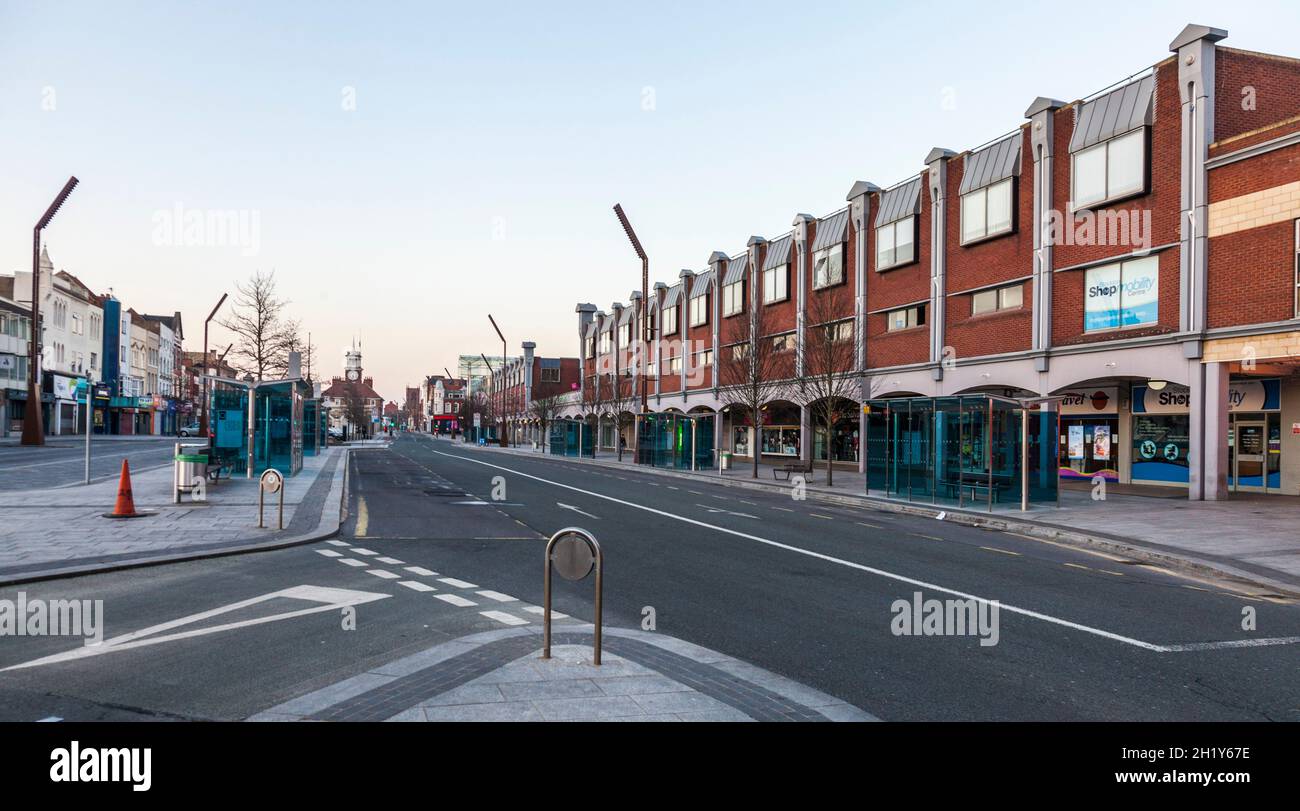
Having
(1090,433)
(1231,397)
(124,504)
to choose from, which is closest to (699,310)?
(1090,433)

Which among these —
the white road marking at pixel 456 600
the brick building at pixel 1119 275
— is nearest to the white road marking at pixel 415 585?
the white road marking at pixel 456 600

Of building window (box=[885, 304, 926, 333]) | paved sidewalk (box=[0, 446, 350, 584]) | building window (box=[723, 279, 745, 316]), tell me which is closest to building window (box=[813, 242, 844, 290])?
building window (box=[885, 304, 926, 333])

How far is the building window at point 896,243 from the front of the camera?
31781 millimetres

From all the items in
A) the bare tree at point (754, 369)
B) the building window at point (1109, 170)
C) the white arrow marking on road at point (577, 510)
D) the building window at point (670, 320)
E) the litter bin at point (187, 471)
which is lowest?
the white arrow marking on road at point (577, 510)

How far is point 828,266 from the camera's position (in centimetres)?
3691

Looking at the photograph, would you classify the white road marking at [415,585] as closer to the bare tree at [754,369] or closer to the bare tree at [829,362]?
the bare tree at [829,362]

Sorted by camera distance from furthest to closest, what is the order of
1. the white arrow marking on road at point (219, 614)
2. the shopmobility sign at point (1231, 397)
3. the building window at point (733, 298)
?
the building window at point (733, 298)
the shopmobility sign at point (1231, 397)
the white arrow marking on road at point (219, 614)

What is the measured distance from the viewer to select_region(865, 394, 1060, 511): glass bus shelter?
19984mm

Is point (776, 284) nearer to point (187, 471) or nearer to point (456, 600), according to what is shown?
point (187, 471)

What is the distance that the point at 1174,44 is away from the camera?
71.9ft

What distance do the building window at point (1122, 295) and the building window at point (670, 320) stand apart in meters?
31.6

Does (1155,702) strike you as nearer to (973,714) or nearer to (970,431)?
(973,714)
